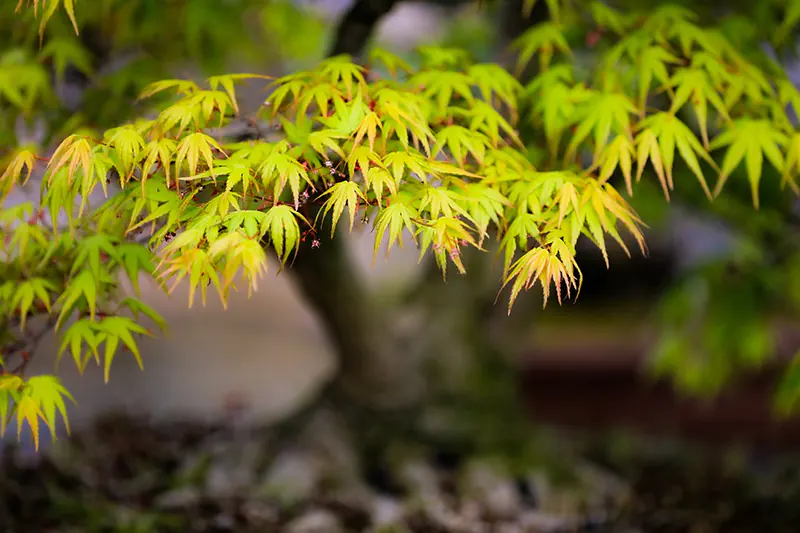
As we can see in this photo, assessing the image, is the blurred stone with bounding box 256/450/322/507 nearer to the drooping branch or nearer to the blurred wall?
the blurred wall

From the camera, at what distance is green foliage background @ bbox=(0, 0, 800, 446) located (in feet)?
4.49

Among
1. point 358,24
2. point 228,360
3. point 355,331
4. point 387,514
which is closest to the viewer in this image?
point 358,24

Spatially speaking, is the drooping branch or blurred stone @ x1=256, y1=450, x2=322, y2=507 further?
blurred stone @ x1=256, y1=450, x2=322, y2=507

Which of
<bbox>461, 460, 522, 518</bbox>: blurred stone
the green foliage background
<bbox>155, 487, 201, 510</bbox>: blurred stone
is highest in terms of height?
the green foliage background

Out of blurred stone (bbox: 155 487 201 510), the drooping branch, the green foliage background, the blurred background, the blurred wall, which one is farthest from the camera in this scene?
the blurred wall

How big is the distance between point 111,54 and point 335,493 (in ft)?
5.51

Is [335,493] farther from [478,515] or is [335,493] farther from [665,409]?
[665,409]

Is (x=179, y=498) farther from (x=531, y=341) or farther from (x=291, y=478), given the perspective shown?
(x=531, y=341)

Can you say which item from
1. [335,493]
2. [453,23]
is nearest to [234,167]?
[335,493]

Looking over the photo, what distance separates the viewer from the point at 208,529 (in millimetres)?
2477

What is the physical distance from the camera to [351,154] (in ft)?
4.56

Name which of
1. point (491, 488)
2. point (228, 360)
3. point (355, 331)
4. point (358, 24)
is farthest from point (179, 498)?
point (228, 360)

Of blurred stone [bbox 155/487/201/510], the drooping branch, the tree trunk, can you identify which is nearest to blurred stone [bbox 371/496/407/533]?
the tree trunk

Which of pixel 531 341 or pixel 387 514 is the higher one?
pixel 387 514
